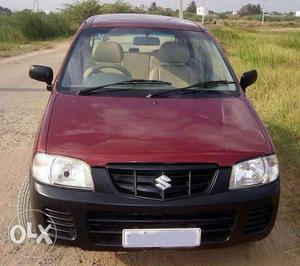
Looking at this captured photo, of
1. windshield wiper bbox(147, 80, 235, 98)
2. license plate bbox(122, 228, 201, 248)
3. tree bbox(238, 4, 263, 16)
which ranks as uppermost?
windshield wiper bbox(147, 80, 235, 98)

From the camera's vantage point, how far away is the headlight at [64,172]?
8.74 ft

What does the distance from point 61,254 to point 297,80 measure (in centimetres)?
854

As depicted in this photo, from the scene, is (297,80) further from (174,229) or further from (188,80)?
(174,229)

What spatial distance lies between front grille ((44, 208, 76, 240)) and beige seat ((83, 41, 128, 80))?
1.65 metres

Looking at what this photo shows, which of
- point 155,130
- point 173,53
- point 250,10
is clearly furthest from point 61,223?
point 250,10

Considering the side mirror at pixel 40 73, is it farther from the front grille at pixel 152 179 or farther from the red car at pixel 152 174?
the front grille at pixel 152 179

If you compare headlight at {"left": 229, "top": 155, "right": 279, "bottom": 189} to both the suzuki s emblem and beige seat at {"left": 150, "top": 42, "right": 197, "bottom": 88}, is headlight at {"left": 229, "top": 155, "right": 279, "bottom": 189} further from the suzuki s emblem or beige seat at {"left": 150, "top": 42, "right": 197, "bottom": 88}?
A: beige seat at {"left": 150, "top": 42, "right": 197, "bottom": 88}

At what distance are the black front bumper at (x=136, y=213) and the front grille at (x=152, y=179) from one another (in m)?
0.04

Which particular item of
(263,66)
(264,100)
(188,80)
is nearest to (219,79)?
(188,80)

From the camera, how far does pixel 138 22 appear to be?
4375 millimetres

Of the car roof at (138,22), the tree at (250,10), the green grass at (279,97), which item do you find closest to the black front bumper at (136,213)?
the car roof at (138,22)

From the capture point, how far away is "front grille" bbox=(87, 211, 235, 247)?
2.65 metres
